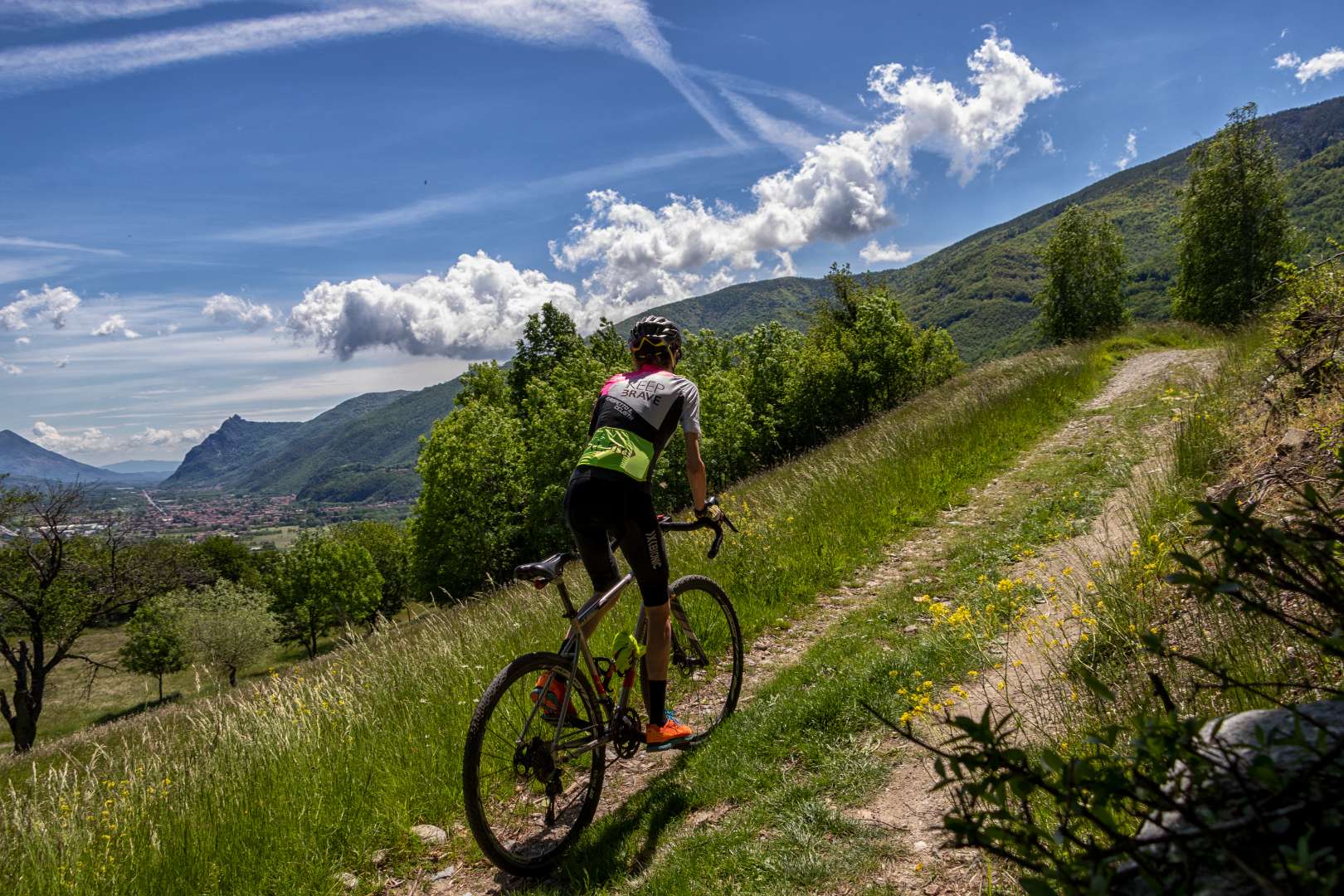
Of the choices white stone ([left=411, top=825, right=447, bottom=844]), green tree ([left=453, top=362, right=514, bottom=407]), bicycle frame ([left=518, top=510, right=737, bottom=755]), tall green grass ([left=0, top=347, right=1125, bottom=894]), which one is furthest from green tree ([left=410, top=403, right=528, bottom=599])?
bicycle frame ([left=518, top=510, right=737, bottom=755])

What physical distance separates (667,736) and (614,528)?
176cm

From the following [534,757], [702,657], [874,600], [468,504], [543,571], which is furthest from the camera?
[468,504]

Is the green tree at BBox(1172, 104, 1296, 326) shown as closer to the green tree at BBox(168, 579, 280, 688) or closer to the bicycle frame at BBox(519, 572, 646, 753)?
the bicycle frame at BBox(519, 572, 646, 753)

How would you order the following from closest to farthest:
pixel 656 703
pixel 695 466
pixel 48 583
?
pixel 695 466 < pixel 656 703 < pixel 48 583

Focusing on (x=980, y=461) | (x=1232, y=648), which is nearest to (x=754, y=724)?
(x=1232, y=648)

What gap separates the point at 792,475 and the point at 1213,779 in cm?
1361

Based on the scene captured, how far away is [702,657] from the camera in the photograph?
593 cm

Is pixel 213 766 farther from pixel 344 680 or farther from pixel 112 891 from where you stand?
pixel 344 680

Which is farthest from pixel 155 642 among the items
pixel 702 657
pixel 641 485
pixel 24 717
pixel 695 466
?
pixel 695 466

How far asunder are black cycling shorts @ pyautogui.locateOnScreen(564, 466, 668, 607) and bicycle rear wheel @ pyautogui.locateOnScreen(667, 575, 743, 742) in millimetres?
840

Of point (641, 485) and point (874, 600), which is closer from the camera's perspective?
point (641, 485)

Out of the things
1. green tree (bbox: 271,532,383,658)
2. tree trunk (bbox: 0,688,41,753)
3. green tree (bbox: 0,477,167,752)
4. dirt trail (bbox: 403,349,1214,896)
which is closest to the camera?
dirt trail (bbox: 403,349,1214,896)

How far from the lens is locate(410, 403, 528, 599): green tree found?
116 feet

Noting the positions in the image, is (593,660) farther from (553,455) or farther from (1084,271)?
(1084,271)
